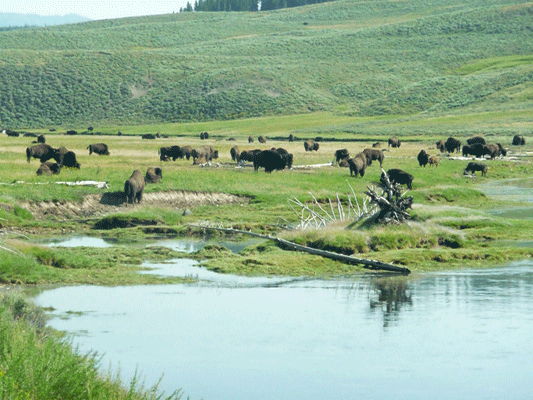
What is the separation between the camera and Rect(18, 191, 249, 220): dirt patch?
2656 cm

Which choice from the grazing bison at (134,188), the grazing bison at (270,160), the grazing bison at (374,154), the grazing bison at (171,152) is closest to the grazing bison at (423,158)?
the grazing bison at (374,154)

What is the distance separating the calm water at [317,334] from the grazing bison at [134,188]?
32.5 ft

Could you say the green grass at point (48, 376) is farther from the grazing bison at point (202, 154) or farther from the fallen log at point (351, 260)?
the grazing bison at point (202, 154)

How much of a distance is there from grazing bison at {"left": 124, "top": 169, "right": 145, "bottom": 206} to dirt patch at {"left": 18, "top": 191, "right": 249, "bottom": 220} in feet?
0.81

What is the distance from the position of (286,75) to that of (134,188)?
110m

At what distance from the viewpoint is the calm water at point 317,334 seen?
36.7 ft

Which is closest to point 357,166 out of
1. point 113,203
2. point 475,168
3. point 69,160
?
point 475,168

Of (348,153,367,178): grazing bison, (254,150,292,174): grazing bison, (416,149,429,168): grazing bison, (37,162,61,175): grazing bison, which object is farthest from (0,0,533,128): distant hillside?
(37,162,61,175): grazing bison

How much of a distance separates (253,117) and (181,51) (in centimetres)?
4634

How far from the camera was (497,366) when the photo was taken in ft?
39.3

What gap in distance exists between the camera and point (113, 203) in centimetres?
2844

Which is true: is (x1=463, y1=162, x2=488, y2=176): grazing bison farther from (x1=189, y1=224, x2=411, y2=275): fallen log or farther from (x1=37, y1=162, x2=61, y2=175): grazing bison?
(x1=189, y1=224, x2=411, y2=275): fallen log

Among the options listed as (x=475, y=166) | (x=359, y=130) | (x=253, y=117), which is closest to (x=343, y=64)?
(x=253, y=117)

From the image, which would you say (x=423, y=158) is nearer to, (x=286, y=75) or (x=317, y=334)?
(x=317, y=334)
